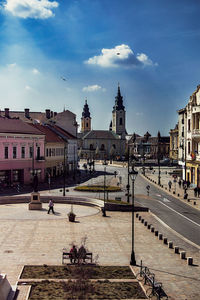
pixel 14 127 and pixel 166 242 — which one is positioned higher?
pixel 14 127

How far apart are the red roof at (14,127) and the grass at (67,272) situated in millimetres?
36678

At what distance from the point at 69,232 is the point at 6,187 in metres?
26.5

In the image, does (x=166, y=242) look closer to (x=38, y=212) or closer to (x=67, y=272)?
(x=67, y=272)

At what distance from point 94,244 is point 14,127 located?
3638cm

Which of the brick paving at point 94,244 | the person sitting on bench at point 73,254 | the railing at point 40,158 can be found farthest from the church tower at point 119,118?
the person sitting on bench at point 73,254

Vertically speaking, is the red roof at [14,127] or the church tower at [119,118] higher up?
the church tower at [119,118]

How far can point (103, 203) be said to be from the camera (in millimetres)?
37000

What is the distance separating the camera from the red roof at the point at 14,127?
54.6 metres

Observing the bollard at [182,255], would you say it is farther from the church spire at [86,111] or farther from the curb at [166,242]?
the church spire at [86,111]

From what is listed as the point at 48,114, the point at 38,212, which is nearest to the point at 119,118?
the point at 48,114

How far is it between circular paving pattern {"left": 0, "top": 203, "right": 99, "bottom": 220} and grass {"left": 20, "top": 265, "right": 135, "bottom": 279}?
13.5m

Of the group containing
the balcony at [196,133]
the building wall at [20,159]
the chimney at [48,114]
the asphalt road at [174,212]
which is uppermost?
the chimney at [48,114]

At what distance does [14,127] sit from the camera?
2243 inches

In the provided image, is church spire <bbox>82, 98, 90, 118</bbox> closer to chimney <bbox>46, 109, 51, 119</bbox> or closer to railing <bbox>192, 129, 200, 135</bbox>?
chimney <bbox>46, 109, 51, 119</bbox>
